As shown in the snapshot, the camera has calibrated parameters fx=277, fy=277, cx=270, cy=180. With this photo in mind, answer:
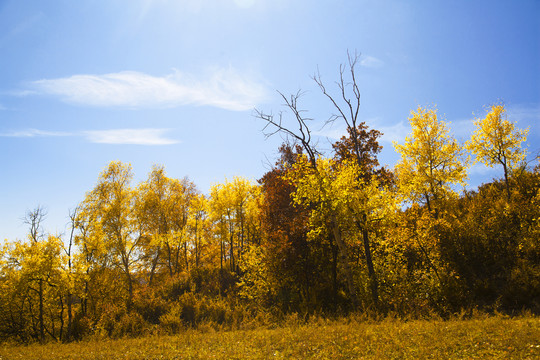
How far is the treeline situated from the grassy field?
2.71 metres

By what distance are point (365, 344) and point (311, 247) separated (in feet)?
27.6

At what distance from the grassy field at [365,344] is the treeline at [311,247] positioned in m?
2.71

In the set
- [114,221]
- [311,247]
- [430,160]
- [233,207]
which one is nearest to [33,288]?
[114,221]

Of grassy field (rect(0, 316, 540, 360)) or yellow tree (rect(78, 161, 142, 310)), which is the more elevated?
yellow tree (rect(78, 161, 142, 310))

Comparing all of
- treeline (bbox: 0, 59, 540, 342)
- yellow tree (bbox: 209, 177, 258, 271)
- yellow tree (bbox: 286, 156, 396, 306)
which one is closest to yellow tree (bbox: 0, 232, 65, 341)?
treeline (bbox: 0, 59, 540, 342)

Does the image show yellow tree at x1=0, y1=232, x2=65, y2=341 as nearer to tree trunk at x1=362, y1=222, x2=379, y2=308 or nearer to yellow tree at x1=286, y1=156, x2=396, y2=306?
yellow tree at x1=286, y1=156, x2=396, y2=306

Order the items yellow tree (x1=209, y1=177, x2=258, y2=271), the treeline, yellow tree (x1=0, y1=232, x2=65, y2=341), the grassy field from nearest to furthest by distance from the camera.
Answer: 1. the grassy field
2. the treeline
3. yellow tree (x1=0, y1=232, x2=65, y2=341)
4. yellow tree (x1=209, y1=177, x2=258, y2=271)

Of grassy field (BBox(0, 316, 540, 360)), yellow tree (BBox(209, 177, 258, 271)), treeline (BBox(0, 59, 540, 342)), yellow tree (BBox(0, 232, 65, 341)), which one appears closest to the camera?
grassy field (BBox(0, 316, 540, 360))

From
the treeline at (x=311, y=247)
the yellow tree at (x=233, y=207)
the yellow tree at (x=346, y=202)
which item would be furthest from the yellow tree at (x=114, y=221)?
the yellow tree at (x=346, y=202)

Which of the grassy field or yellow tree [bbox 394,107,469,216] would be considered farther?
yellow tree [bbox 394,107,469,216]

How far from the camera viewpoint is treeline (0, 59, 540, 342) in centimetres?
1330

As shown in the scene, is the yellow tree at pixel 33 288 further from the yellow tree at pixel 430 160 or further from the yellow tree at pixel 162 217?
the yellow tree at pixel 430 160

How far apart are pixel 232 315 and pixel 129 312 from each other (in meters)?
9.31

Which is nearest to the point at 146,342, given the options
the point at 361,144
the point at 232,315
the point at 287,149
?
the point at 232,315
